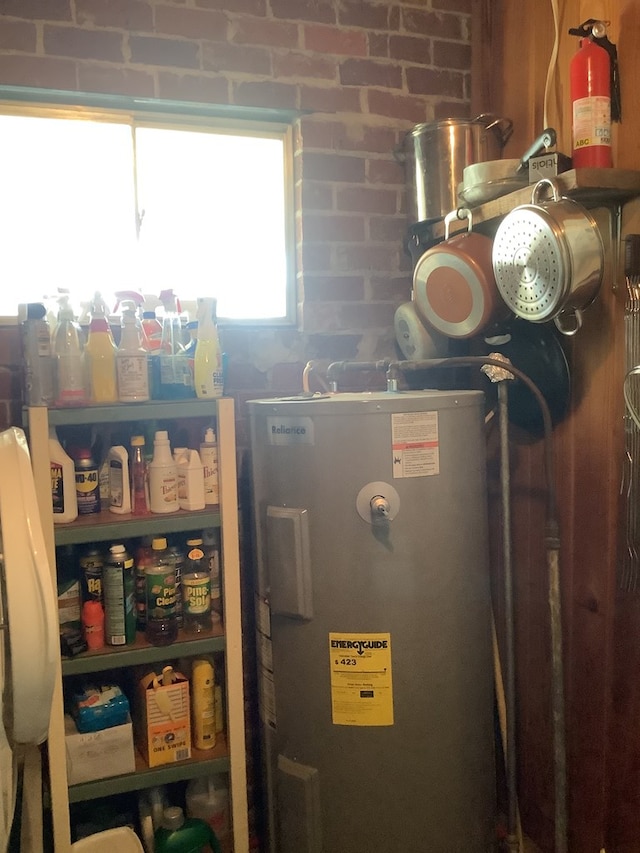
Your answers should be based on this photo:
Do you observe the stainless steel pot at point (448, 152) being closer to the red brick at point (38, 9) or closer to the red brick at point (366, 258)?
the red brick at point (366, 258)

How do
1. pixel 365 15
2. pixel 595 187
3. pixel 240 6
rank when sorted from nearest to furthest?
pixel 595 187
pixel 240 6
pixel 365 15

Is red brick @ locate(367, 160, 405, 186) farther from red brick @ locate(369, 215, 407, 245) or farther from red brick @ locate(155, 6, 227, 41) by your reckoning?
red brick @ locate(155, 6, 227, 41)

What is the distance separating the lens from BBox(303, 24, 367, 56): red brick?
1878mm


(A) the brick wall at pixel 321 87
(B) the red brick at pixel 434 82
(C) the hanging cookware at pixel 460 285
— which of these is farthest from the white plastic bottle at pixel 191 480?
(B) the red brick at pixel 434 82

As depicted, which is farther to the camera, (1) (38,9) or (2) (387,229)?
(2) (387,229)

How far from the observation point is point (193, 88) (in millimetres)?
1790

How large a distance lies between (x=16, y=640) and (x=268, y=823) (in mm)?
1087

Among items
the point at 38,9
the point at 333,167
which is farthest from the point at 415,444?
the point at 38,9

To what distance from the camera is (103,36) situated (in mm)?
1711

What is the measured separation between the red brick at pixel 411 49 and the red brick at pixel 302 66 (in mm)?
194

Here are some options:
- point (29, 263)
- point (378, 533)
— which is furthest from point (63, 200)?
point (378, 533)

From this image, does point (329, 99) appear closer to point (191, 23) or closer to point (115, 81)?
point (191, 23)

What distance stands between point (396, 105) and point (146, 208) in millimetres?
762

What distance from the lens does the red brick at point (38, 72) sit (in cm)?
165
